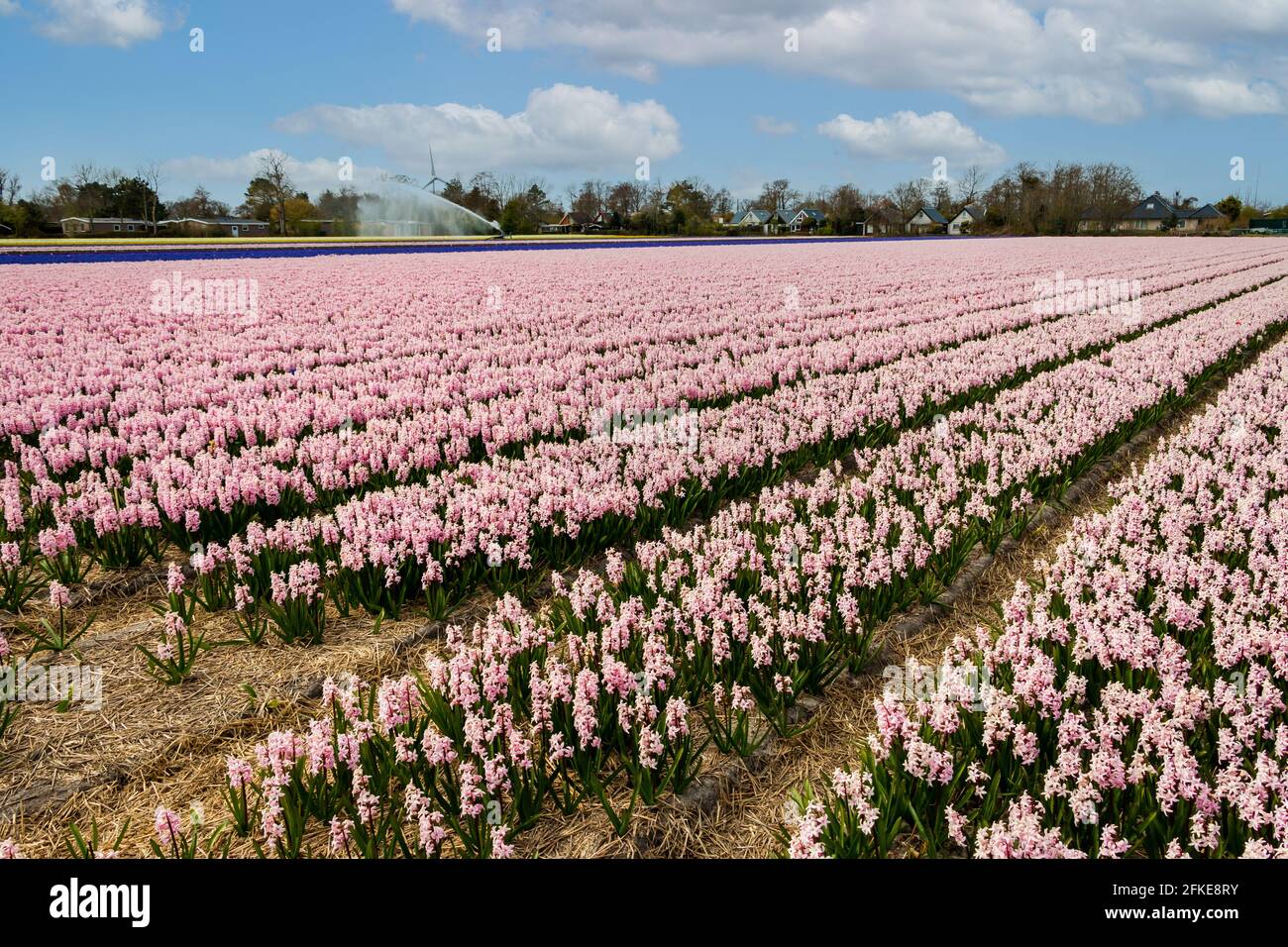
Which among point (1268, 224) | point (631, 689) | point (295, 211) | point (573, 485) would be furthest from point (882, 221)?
point (631, 689)

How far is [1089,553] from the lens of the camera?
5.38m

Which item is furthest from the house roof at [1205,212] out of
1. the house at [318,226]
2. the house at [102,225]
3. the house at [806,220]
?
the house at [102,225]

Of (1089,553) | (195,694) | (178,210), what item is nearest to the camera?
(195,694)

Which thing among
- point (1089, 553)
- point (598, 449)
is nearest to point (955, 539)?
point (1089, 553)

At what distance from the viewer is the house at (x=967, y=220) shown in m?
131

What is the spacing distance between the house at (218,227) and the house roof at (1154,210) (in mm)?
148623

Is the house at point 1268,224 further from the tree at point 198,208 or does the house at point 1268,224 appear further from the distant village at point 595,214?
the tree at point 198,208

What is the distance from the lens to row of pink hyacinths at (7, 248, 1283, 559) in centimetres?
704

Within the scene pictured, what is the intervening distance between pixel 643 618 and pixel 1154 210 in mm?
192027

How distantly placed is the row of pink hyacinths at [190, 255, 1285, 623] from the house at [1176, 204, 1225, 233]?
5656 inches

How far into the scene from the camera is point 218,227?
323ft
